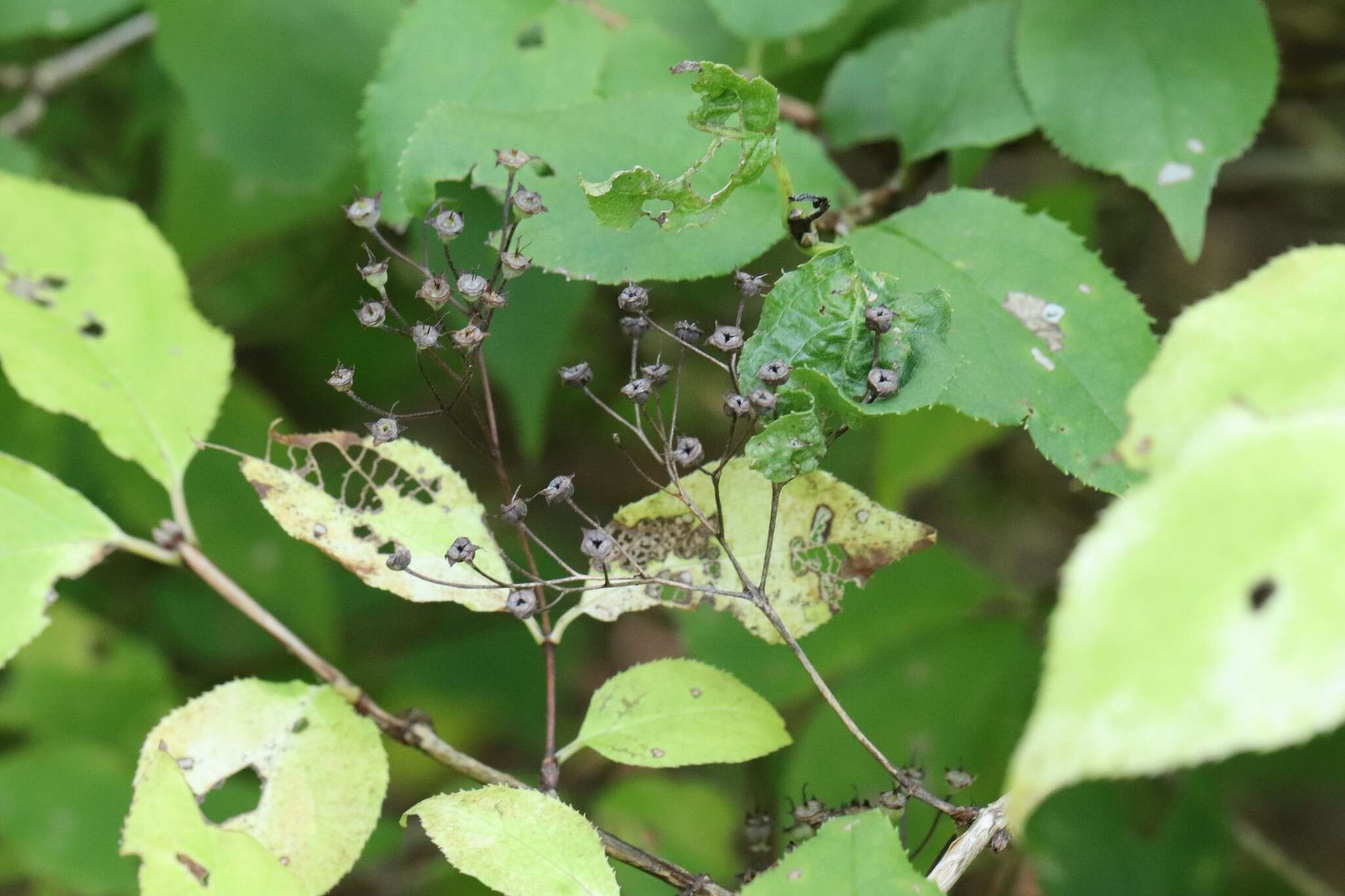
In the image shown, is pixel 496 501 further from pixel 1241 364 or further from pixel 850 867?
pixel 1241 364

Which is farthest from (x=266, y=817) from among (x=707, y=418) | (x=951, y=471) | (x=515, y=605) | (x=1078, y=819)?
(x=951, y=471)

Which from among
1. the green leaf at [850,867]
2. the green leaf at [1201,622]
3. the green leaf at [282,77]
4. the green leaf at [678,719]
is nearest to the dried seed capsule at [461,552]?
the green leaf at [678,719]

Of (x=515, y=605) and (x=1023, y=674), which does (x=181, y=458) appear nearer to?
(x=515, y=605)

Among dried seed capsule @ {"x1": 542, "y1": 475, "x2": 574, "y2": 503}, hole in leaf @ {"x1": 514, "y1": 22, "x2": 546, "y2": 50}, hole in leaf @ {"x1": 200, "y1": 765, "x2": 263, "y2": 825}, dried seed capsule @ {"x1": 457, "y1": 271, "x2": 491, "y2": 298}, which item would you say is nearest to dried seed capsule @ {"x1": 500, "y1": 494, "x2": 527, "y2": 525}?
dried seed capsule @ {"x1": 542, "y1": 475, "x2": 574, "y2": 503}

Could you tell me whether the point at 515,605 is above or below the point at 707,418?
above

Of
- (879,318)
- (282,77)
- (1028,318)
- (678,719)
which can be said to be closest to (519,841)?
(678,719)

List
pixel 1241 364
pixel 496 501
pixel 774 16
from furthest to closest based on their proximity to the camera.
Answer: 1. pixel 496 501
2. pixel 774 16
3. pixel 1241 364

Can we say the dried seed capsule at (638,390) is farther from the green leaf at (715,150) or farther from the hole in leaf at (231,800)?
the hole in leaf at (231,800)
